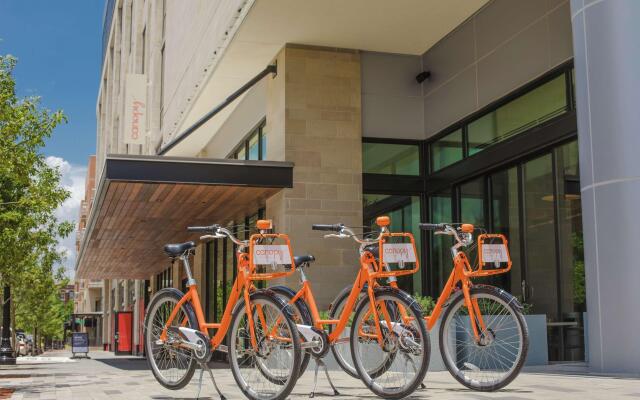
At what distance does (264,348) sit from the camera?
664 centimetres

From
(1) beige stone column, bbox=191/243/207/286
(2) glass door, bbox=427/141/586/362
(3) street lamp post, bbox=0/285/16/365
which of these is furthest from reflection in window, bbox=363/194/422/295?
(3) street lamp post, bbox=0/285/16/365

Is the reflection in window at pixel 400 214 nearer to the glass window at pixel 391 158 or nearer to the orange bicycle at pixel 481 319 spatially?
the glass window at pixel 391 158

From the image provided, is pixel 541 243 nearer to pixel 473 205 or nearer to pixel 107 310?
pixel 473 205

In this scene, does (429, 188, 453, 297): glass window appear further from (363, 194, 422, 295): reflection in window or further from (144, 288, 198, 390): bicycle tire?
(144, 288, 198, 390): bicycle tire

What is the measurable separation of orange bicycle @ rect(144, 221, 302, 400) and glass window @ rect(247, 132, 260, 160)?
1126 centimetres

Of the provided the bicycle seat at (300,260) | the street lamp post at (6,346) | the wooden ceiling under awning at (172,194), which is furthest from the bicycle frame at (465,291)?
the street lamp post at (6,346)

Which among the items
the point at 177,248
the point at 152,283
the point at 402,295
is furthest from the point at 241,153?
the point at 152,283

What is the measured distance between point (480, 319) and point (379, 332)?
3.02ft

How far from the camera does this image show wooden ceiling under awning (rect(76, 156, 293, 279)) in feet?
45.5

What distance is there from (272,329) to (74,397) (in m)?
2.83

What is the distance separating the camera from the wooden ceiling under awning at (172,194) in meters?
13.9

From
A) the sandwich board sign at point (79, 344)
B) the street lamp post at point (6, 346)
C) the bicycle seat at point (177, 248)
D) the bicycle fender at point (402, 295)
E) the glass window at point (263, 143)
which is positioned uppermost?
the glass window at point (263, 143)

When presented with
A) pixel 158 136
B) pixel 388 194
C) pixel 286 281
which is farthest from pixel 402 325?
pixel 158 136

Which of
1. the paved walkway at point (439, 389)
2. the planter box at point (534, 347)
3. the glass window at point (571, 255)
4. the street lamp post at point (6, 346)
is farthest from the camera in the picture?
the street lamp post at point (6, 346)
